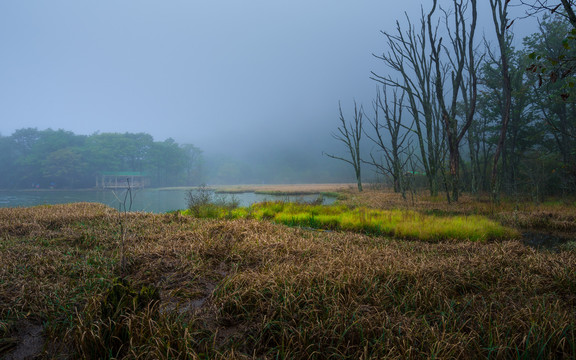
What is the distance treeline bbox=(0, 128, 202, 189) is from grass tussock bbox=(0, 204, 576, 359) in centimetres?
4183

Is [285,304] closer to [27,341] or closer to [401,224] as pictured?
[27,341]

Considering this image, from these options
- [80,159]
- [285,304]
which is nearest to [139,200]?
[285,304]

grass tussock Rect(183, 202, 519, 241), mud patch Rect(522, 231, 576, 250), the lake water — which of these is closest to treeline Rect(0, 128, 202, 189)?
the lake water

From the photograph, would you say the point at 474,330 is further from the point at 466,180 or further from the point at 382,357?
the point at 466,180

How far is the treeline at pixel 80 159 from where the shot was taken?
36.7 metres

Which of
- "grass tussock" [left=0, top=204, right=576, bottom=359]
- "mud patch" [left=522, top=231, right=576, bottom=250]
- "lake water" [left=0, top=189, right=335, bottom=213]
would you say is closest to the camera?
"grass tussock" [left=0, top=204, right=576, bottom=359]

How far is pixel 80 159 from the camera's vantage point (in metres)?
38.2

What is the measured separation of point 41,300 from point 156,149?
5321 centimetres

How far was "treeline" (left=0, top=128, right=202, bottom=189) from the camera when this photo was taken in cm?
3666

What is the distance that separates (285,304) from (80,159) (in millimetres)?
46607

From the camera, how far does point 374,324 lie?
7.28ft

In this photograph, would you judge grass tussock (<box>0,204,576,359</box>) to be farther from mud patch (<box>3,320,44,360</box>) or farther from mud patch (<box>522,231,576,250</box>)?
mud patch (<box>522,231,576,250</box>)

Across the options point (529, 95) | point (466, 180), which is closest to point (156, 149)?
point (466, 180)

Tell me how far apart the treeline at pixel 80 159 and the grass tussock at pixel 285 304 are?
41.8 metres
